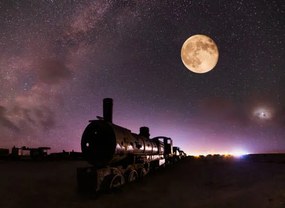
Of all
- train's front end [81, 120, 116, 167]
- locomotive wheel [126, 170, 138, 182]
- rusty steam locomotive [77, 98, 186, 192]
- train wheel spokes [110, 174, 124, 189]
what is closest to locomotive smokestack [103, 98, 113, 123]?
rusty steam locomotive [77, 98, 186, 192]

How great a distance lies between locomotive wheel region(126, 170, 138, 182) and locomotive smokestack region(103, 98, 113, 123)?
2848mm

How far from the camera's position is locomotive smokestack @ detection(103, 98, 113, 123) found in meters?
13.0

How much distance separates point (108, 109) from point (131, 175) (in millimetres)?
3589

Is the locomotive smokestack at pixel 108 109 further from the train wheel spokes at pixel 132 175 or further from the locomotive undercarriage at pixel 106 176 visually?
the train wheel spokes at pixel 132 175

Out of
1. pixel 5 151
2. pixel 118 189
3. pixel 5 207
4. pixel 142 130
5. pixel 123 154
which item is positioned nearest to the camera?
pixel 5 207

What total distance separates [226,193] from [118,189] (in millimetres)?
4583

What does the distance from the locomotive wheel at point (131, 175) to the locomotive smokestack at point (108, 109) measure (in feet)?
9.34

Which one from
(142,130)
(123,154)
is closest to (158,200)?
(123,154)

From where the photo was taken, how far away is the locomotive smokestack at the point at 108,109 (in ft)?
42.7

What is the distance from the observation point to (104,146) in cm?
1191

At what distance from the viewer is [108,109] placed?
13.2 meters

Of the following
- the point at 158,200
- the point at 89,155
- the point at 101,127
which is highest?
the point at 101,127

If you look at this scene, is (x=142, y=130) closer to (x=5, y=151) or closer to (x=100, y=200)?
(x=100, y=200)

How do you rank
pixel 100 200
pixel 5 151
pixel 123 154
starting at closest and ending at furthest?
pixel 100 200 < pixel 123 154 < pixel 5 151
